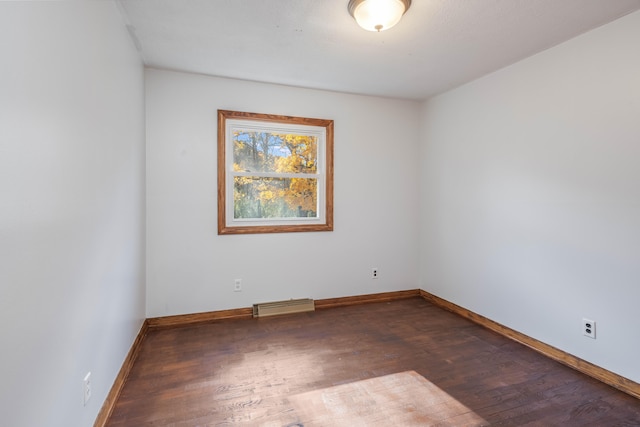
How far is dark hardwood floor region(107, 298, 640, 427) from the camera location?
183 cm

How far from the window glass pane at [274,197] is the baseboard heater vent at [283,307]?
38.5 inches

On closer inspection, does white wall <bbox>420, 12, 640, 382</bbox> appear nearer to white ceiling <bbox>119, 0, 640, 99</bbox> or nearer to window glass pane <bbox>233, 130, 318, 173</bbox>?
white ceiling <bbox>119, 0, 640, 99</bbox>

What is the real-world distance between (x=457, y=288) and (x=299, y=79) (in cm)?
290

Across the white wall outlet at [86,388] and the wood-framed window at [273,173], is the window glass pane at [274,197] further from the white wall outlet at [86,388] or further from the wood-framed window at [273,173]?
the white wall outlet at [86,388]

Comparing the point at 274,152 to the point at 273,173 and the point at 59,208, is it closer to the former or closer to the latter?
the point at 273,173

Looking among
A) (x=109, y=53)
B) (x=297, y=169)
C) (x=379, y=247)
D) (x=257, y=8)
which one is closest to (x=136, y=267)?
(x=109, y=53)

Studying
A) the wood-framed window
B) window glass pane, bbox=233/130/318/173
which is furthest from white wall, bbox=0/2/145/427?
window glass pane, bbox=233/130/318/173

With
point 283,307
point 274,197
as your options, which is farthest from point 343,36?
point 283,307

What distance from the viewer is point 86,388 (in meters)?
1.52

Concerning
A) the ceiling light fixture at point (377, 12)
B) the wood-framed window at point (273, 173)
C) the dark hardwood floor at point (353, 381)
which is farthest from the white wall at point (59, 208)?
the ceiling light fixture at point (377, 12)

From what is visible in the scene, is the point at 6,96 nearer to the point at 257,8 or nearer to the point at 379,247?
the point at 257,8

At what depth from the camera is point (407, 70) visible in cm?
307

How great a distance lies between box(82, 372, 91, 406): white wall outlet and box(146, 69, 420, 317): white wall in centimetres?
164

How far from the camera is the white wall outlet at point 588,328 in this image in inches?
90.3
